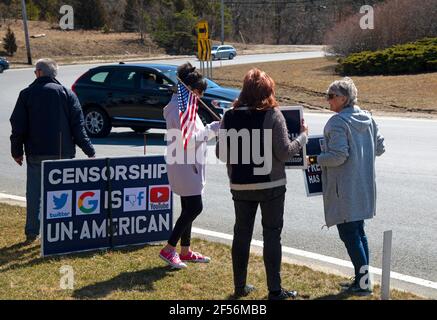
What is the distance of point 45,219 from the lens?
6512 mm

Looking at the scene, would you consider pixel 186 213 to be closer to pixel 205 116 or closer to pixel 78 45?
pixel 205 116

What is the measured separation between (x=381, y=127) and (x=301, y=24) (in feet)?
247

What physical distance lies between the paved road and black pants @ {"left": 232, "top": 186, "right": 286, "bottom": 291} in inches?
67.2

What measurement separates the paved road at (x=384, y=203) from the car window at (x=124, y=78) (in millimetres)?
1214

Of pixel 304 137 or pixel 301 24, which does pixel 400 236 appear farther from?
pixel 301 24

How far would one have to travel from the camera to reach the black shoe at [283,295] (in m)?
5.31

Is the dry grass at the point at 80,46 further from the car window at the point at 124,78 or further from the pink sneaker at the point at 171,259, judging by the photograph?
the pink sneaker at the point at 171,259

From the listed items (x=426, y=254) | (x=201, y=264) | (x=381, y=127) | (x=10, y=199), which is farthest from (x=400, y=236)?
(x=381, y=127)

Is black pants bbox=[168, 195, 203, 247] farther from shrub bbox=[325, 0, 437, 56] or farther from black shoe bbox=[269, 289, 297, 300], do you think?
shrub bbox=[325, 0, 437, 56]

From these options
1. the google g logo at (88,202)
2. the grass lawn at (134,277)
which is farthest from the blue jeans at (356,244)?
the google g logo at (88,202)

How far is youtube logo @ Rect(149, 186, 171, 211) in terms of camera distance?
7039 millimetres

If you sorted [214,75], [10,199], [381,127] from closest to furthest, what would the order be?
1. [10,199]
2. [381,127]
3. [214,75]

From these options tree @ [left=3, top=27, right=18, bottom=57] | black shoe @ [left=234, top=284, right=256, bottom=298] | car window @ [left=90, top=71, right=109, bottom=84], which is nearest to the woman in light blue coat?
black shoe @ [left=234, top=284, right=256, bottom=298]
